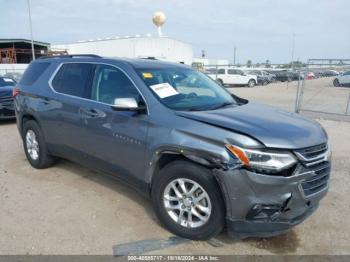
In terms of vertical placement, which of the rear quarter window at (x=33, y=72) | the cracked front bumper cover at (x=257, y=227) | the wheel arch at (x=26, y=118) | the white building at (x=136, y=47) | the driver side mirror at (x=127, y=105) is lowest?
the cracked front bumper cover at (x=257, y=227)

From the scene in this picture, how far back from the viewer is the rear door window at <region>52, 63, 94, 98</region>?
15.2 ft

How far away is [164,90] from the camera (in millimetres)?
4004

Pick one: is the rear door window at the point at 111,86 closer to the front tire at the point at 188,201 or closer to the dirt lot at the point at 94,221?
the front tire at the point at 188,201

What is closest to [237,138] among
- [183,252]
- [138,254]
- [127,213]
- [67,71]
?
[183,252]

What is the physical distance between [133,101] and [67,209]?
1629mm

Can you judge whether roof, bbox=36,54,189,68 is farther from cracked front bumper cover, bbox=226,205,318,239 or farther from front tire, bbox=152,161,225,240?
cracked front bumper cover, bbox=226,205,318,239

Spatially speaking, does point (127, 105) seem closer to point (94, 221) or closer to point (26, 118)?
point (94, 221)

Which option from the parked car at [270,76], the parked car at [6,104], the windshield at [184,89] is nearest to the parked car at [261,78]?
the parked car at [270,76]

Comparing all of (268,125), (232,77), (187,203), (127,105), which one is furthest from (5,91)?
(232,77)

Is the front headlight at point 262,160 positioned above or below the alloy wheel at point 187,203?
above

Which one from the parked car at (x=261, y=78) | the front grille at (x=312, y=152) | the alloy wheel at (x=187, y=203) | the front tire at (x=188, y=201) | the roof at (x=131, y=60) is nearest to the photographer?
the front grille at (x=312, y=152)

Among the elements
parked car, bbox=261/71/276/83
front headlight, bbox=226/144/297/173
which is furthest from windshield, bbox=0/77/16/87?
parked car, bbox=261/71/276/83

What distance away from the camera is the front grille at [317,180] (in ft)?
10.6

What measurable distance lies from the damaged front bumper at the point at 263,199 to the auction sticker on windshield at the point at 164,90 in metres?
1.20
